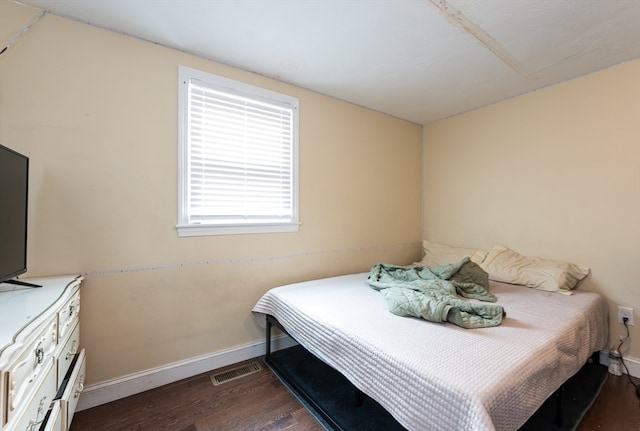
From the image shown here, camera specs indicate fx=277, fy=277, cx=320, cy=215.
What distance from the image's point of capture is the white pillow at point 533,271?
7.21ft

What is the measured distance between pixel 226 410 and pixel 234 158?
5.63ft

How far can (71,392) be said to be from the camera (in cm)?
129

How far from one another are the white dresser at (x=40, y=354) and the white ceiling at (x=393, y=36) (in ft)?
5.12

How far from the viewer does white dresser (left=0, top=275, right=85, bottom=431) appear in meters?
0.75

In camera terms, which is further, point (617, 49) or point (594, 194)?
point (594, 194)

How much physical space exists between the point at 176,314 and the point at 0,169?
1247 millimetres

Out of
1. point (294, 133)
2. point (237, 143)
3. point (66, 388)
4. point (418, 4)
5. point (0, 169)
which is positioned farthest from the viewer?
point (294, 133)

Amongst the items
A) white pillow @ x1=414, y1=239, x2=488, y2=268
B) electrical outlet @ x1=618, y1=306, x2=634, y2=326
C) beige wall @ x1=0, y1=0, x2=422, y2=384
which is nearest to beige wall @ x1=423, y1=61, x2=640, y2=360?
electrical outlet @ x1=618, y1=306, x2=634, y2=326

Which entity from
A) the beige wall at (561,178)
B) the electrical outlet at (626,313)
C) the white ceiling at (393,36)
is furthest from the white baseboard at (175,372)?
the white ceiling at (393,36)

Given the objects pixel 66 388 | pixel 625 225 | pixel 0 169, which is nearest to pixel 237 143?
pixel 0 169

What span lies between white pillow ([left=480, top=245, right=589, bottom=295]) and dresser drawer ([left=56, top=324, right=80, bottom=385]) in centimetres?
303

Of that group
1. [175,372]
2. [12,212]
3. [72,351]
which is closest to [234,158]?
[12,212]

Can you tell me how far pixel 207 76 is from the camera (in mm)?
2061

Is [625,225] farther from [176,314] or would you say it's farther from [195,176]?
[176,314]
